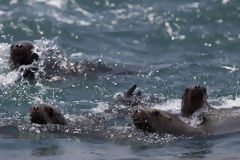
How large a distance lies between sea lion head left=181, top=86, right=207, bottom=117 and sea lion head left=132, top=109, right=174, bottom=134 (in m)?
0.73

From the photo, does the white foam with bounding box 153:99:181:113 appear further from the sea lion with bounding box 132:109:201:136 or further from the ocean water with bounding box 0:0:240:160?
the sea lion with bounding box 132:109:201:136

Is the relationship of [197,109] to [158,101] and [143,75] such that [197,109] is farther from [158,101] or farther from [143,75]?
[143,75]

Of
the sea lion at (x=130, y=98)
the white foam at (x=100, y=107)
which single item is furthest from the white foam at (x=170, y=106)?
the white foam at (x=100, y=107)

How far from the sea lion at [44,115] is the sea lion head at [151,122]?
1.03m

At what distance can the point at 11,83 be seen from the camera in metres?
12.2

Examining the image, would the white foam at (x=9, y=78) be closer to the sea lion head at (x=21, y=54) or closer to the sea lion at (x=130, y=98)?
the sea lion head at (x=21, y=54)

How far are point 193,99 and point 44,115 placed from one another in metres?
2.12

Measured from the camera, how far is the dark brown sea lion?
9828 mm

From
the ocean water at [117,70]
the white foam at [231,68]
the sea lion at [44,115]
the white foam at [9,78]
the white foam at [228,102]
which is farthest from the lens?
the white foam at [231,68]

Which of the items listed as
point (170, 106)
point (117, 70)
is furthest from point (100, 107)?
point (117, 70)

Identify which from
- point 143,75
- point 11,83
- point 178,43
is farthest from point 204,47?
point 11,83

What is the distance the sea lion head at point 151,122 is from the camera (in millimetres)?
9211

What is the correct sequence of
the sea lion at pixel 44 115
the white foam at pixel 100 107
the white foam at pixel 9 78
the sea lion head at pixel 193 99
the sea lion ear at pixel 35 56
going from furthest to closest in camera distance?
the sea lion ear at pixel 35 56 < the white foam at pixel 9 78 < the white foam at pixel 100 107 < the sea lion head at pixel 193 99 < the sea lion at pixel 44 115

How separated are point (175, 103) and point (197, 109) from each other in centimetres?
135
